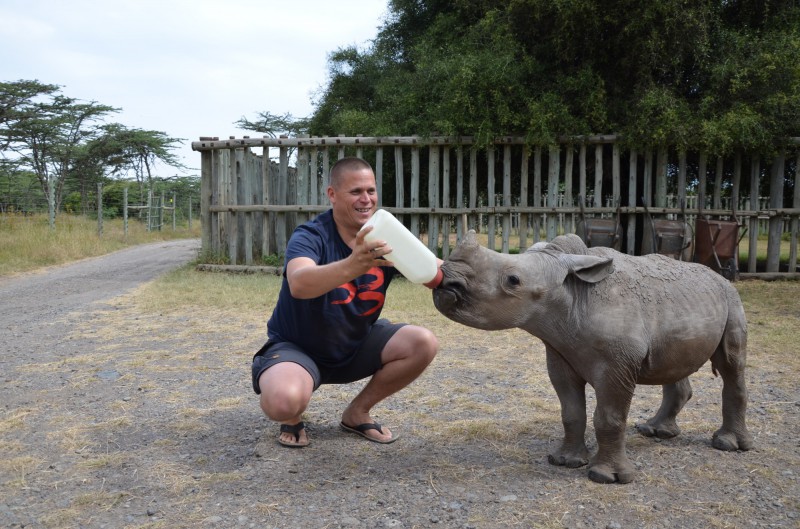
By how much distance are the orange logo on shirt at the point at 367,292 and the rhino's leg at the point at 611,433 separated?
1.21m

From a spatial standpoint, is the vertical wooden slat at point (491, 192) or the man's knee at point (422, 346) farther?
the vertical wooden slat at point (491, 192)

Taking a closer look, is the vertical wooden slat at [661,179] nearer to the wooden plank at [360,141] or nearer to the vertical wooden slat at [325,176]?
the wooden plank at [360,141]

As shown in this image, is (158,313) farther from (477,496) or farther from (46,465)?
(477,496)

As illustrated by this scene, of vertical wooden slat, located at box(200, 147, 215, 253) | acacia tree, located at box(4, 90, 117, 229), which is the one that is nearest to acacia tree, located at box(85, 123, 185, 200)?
acacia tree, located at box(4, 90, 117, 229)

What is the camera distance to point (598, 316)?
9.73 feet

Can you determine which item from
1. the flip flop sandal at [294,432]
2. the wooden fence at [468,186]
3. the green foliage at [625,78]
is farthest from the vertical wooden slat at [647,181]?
the flip flop sandal at [294,432]

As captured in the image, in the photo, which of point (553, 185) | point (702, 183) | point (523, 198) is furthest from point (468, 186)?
point (702, 183)

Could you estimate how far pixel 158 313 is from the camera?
7.74 metres

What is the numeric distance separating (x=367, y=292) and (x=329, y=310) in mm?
232

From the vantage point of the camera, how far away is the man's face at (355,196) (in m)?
3.27

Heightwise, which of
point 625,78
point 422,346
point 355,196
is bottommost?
point 422,346

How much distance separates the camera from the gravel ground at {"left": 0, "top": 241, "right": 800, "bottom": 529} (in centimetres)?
269

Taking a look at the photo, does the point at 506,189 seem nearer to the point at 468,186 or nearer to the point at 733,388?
the point at 468,186

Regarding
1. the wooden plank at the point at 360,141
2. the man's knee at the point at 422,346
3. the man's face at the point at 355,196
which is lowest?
the man's knee at the point at 422,346
